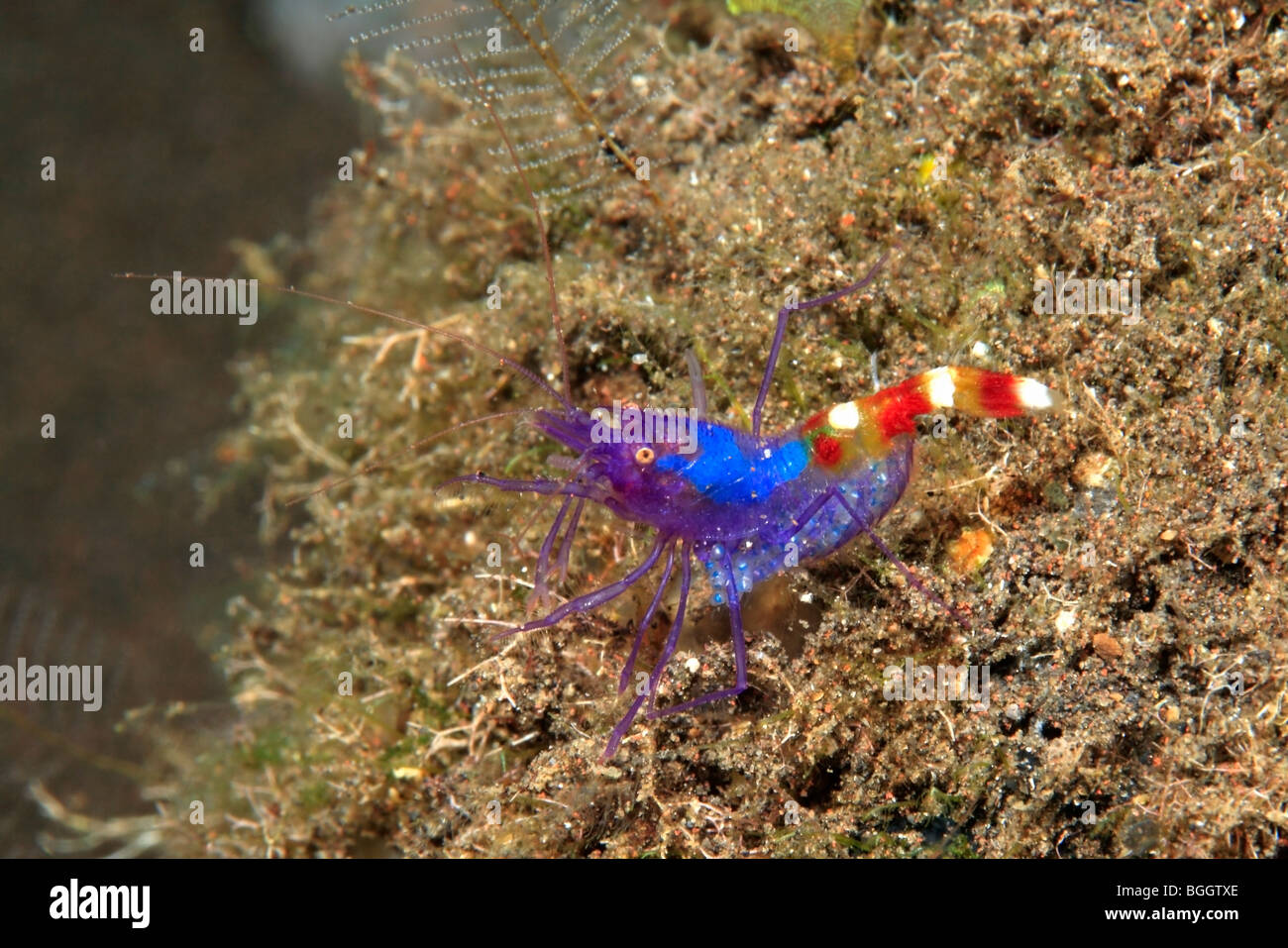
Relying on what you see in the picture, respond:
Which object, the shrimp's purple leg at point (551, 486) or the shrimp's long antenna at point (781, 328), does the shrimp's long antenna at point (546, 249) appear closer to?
the shrimp's purple leg at point (551, 486)

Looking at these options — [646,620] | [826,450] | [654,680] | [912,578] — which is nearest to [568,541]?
[646,620]

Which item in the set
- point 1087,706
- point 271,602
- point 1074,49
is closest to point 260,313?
point 271,602

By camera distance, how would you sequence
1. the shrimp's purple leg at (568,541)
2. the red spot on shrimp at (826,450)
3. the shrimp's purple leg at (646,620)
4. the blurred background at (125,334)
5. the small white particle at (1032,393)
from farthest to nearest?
the blurred background at (125,334), the shrimp's purple leg at (568,541), the red spot on shrimp at (826,450), the shrimp's purple leg at (646,620), the small white particle at (1032,393)

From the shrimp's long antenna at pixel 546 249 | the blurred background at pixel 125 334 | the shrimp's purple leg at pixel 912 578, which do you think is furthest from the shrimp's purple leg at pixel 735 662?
the blurred background at pixel 125 334

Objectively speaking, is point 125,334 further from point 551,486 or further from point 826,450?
point 826,450

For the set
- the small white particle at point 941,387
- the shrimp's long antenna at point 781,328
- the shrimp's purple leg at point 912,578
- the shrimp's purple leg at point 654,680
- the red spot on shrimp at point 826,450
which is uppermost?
the shrimp's long antenna at point 781,328
